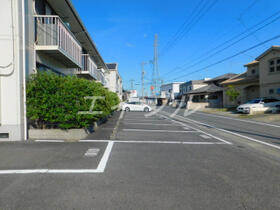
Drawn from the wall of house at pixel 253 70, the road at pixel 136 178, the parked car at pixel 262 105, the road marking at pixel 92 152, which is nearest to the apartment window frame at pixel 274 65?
the parked car at pixel 262 105

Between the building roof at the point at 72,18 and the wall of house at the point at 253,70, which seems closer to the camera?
the building roof at the point at 72,18

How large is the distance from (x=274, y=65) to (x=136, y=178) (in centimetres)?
2321

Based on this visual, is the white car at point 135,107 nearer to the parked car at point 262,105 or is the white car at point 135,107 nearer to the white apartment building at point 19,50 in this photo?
the parked car at point 262,105

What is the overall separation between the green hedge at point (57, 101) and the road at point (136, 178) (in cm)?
122

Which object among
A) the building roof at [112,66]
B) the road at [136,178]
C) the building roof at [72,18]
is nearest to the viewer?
the road at [136,178]

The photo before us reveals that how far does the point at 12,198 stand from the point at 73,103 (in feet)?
13.6

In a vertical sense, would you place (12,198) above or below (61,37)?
below

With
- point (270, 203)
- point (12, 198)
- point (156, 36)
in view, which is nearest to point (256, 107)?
point (270, 203)

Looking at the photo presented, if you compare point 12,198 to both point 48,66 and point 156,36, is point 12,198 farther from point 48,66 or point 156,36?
point 156,36

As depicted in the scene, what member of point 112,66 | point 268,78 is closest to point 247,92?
point 268,78

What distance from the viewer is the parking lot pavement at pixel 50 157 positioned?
12.1 ft

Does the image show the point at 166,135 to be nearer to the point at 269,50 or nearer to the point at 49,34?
the point at 49,34

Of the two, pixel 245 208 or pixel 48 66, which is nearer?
pixel 245 208

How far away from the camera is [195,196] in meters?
2.73
